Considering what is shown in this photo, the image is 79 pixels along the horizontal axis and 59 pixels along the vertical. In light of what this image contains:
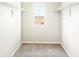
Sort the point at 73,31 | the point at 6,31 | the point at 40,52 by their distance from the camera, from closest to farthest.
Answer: the point at 6,31 < the point at 73,31 < the point at 40,52

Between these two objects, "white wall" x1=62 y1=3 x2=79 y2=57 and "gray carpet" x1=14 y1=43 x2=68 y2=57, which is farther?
"gray carpet" x1=14 y1=43 x2=68 y2=57

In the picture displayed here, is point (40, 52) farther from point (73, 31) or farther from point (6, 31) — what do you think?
point (6, 31)

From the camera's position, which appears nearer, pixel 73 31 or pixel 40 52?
pixel 73 31

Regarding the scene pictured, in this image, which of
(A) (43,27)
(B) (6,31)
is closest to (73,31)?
(B) (6,31)

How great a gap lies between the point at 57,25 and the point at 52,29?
0.88ft

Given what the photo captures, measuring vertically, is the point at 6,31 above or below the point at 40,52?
above

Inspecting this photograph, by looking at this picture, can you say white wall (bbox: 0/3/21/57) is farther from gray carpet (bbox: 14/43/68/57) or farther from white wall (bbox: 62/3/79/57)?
white wall (bbox: 62/3/79/57)

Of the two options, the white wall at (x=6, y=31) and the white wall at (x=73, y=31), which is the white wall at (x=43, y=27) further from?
the white wall at (x=6, y=31)

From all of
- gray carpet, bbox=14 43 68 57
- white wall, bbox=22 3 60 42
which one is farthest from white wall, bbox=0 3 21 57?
white wall, bbox=22 3 60 42

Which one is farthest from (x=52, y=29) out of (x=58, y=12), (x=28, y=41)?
(x=28, y=41)

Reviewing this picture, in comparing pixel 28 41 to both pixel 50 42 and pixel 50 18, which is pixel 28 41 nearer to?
pixel 50 42

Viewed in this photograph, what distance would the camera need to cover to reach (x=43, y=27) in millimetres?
5984

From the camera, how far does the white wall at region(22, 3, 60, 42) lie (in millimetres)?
5906

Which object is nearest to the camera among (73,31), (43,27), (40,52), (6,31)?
(6,31)
